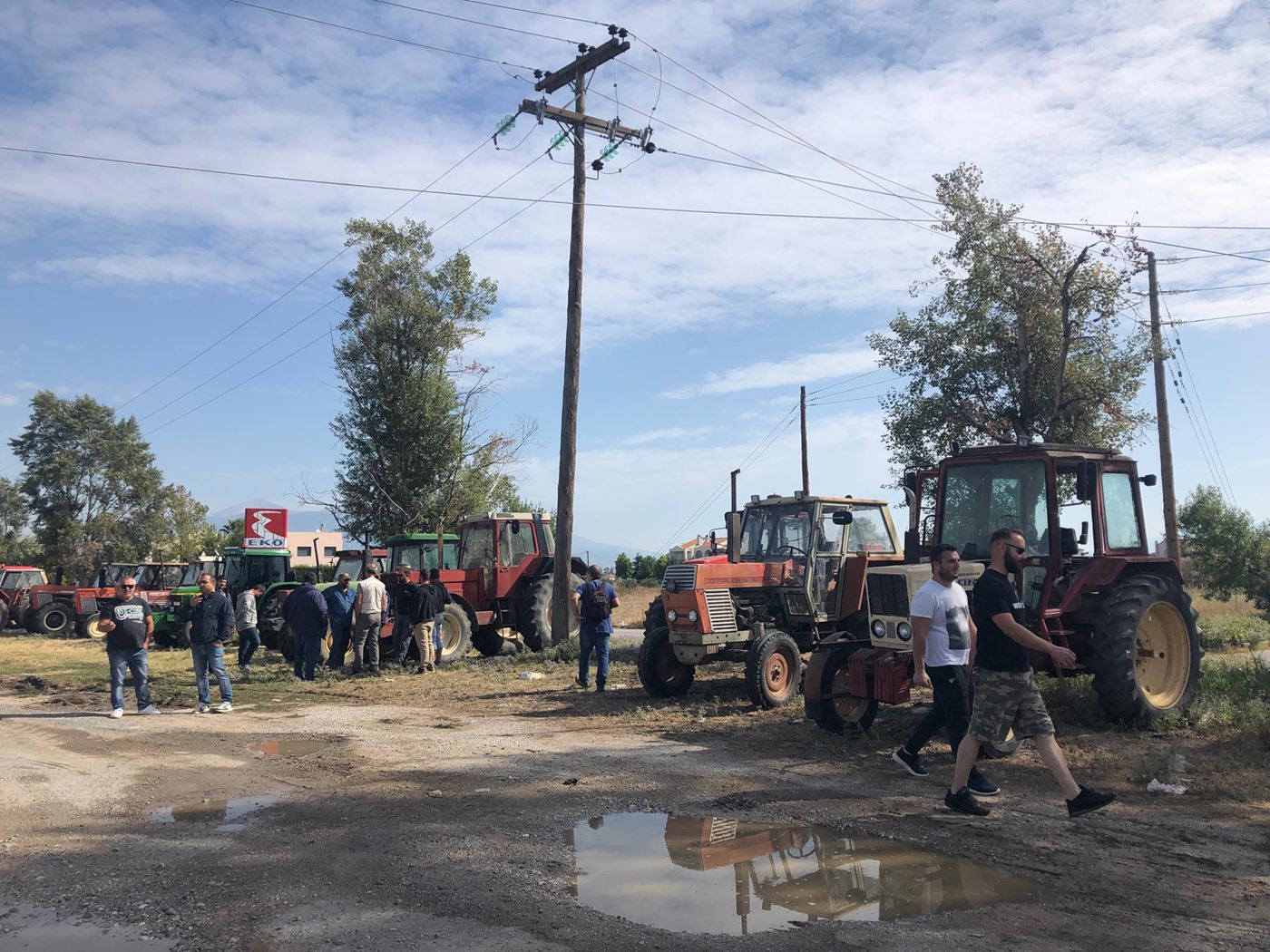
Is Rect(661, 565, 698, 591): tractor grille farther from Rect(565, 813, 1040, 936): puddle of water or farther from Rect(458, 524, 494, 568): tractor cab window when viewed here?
Rect(458, 524, 494, 568): tractor cab window

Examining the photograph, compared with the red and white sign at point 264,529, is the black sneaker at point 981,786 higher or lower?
lower

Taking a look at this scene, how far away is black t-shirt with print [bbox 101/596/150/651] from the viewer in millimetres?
11461

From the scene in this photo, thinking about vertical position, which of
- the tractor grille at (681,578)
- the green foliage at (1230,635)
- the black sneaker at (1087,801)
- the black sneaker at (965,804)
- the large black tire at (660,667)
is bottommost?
the green foliage at (1230,635)

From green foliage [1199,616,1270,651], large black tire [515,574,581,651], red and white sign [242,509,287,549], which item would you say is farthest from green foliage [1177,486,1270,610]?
red and white sign [242,509,287,549]

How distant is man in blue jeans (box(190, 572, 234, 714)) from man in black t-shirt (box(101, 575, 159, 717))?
1.92ft

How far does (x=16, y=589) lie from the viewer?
3078 centimetres

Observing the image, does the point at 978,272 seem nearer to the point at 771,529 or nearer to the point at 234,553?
the point at 771,529

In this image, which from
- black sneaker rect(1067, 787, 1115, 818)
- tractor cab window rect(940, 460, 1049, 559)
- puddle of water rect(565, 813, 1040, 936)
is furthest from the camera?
tractor cab window rect(940, 460, 1049, 559)

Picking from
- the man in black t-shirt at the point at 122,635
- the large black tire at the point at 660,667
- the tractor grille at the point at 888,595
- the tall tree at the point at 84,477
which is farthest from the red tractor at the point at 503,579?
the tall tree at the point at 84,477

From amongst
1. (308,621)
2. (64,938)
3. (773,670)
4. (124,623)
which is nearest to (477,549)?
(308,621)

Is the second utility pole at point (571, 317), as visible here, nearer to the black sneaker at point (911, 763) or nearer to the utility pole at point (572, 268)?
the utility pole at point (572, 268)

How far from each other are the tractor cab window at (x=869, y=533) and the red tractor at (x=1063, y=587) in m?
2.13

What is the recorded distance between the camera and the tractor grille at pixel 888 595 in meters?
9.21

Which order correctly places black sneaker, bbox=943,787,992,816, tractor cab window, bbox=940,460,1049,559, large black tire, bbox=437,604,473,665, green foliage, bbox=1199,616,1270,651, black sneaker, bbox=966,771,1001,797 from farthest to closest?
green foliage, bbox=1199,616,1270,651 < large black tire, bbox=437,604,473,665 < tractor cab window, bbox=940,460,1049,559 < black sneaker, bbox=966,771,1001,797 < black sneaker, bbox=943,787,992,816
